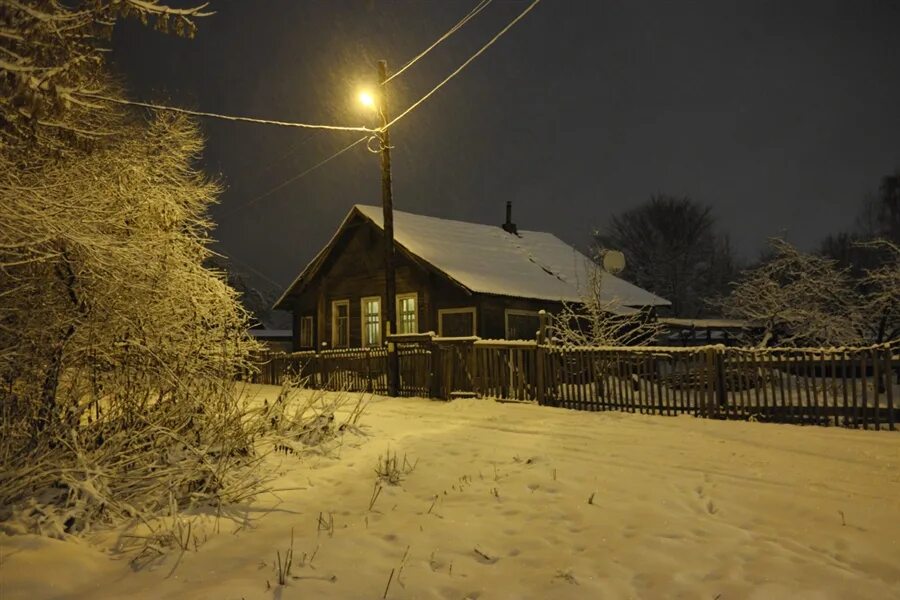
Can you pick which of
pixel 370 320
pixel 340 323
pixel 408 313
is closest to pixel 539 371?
pixel 408 313

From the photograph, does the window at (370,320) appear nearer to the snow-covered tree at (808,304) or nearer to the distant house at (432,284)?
the distant house at (432,284)

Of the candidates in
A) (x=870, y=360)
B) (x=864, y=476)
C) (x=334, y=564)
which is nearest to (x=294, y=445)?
(x=334, y=564)

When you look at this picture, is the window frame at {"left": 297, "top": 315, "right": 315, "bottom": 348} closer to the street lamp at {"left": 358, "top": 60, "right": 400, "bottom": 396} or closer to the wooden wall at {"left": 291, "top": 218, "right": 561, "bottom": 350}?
the wooden wall at {"left": 291, "top": 218, "right": 561, "bottom": 350}

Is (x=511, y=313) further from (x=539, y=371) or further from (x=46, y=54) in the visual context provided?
(x=46, y=54)

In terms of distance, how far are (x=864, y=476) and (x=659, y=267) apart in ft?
150

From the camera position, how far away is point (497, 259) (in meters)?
24.7

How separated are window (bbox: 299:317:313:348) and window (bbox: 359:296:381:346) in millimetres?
4409

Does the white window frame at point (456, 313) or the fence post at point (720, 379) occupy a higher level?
the white window frame at point (456, 313)

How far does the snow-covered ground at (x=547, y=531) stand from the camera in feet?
12.8

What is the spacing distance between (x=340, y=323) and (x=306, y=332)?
3.20 meters

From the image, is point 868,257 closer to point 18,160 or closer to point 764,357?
point 764,357

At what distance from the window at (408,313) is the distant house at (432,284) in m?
0.04

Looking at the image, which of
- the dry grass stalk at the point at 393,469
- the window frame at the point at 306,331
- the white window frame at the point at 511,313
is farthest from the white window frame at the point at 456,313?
the dry grass stalk at the point at 393,469

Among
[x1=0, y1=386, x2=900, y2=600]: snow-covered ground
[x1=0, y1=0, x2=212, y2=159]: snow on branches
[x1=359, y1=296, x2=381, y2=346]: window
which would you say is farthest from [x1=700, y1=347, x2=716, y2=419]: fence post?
[x1=359, y1=296, x2=381, y2=346]: window
